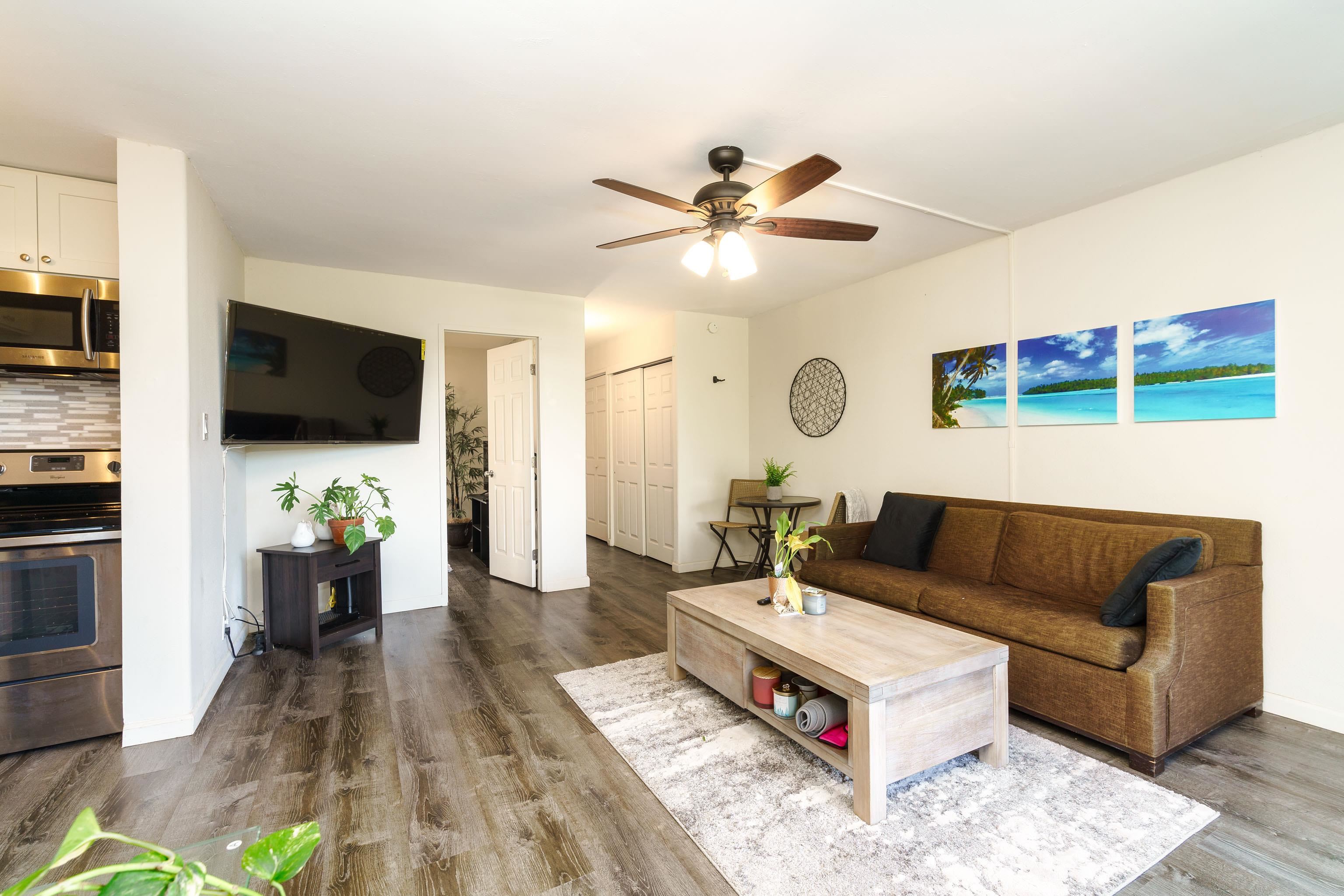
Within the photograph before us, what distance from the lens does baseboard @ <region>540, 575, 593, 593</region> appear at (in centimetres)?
496

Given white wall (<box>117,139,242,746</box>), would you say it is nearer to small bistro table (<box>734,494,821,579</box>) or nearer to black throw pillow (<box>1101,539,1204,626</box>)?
small bistro table (<box>734,494,821,579</box>)

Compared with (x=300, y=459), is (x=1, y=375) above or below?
above

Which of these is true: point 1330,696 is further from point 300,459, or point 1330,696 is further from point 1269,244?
point 300,459

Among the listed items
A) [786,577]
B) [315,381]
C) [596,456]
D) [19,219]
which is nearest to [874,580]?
[786,577]

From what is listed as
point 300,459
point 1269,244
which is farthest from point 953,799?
point 300,459

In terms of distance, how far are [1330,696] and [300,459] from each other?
5366mm

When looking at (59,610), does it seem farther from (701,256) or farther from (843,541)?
(843,541)

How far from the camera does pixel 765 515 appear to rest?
550cm

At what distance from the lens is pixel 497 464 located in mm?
5500

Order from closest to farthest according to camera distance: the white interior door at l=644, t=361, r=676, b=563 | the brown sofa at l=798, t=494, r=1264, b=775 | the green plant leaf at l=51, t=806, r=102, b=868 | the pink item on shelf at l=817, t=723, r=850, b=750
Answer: the green plant leaf at l=51, t=806, r=102, b=868 → the pink item on shelf at l=817, t=723, r=850, b=750 → the brown sofa at l=798, t=494, r=1264, b=775 → the white interior door at l=644, t=361, r=676, b=563

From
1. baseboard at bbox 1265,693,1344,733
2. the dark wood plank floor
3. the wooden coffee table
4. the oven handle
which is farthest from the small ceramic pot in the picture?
the oven handle

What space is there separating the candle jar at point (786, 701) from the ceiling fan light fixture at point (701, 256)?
1.73 m

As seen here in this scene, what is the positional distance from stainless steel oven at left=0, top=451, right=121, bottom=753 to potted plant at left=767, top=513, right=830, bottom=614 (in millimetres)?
2675

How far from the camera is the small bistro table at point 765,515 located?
4918 millimetres
